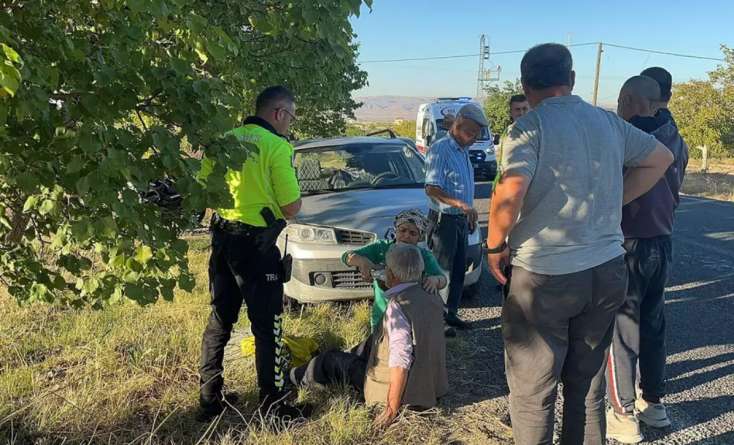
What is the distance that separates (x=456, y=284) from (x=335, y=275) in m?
1.01

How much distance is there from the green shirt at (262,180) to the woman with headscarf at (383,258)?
2.57 ft

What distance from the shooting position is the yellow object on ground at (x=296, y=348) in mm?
3812

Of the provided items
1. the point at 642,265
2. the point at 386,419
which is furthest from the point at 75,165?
the point at 642,265

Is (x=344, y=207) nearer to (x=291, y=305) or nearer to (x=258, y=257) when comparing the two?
(x=291, y=305)

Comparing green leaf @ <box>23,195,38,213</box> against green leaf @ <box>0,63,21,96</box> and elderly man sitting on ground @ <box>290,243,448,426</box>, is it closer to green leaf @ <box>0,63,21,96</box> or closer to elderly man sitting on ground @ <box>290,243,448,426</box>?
green leaf @ <box>0,63,21,96</box>

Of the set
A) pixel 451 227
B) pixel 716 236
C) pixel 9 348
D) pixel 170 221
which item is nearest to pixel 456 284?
pixel 451 227

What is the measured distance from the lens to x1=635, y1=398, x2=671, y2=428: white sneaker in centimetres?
312

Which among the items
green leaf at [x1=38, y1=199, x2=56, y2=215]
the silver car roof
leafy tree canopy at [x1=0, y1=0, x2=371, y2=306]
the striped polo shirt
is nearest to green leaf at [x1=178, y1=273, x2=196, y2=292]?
leafy tree canopy at [x1=0, y1=0, x2=371, y2=306]

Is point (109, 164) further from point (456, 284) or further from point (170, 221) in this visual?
point (456, 284)

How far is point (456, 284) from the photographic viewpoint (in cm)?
461

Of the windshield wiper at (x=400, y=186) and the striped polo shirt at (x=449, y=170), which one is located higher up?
the striped polo shirt at (x=449, y=170)

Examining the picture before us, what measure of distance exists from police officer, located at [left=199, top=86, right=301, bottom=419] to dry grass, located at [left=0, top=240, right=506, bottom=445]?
0.71ft

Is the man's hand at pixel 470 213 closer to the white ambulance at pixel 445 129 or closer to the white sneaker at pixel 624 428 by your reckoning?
the white sneaker at pixel 624 428

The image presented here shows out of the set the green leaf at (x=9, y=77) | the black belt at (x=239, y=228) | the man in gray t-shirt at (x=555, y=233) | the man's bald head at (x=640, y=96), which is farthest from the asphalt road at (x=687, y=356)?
the green leaf at (x=9, y=77)
